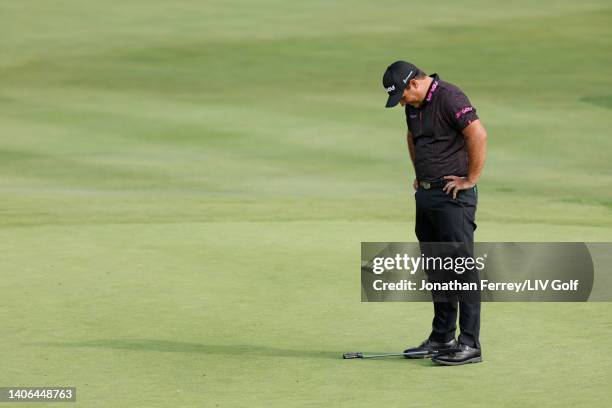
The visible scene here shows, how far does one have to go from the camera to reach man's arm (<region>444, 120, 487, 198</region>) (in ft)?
25.4

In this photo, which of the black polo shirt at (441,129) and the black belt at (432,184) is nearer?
the black polo shirt at (441,129)

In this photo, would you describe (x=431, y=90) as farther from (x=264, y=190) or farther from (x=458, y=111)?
(x=264, y=190)

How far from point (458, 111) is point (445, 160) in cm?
30

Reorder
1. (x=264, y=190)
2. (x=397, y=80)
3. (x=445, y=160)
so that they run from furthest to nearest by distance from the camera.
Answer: (x=264, y=190), (x=445, y=160), (x=397, y=80)

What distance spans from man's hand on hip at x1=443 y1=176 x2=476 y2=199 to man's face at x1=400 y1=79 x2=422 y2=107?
0.47 metres

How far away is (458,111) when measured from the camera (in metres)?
7.74

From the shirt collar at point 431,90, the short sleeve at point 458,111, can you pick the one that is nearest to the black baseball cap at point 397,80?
the shirt collar at point 431,90

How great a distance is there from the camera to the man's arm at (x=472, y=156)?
775 cm

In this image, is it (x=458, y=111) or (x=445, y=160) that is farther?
(x=445, y=160)

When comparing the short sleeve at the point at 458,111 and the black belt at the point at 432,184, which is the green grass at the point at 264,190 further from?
the short sleeve at the point at 458,111

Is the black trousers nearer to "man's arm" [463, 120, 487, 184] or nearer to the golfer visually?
the golfer

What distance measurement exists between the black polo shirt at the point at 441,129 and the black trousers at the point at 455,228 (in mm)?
128

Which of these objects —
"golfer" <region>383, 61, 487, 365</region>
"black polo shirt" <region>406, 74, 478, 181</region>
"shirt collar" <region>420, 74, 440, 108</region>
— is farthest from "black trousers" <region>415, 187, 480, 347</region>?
"shirt collar" <region>420, 74, 440, 108</region>

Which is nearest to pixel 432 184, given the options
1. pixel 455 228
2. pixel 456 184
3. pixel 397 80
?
pixel 456 184
